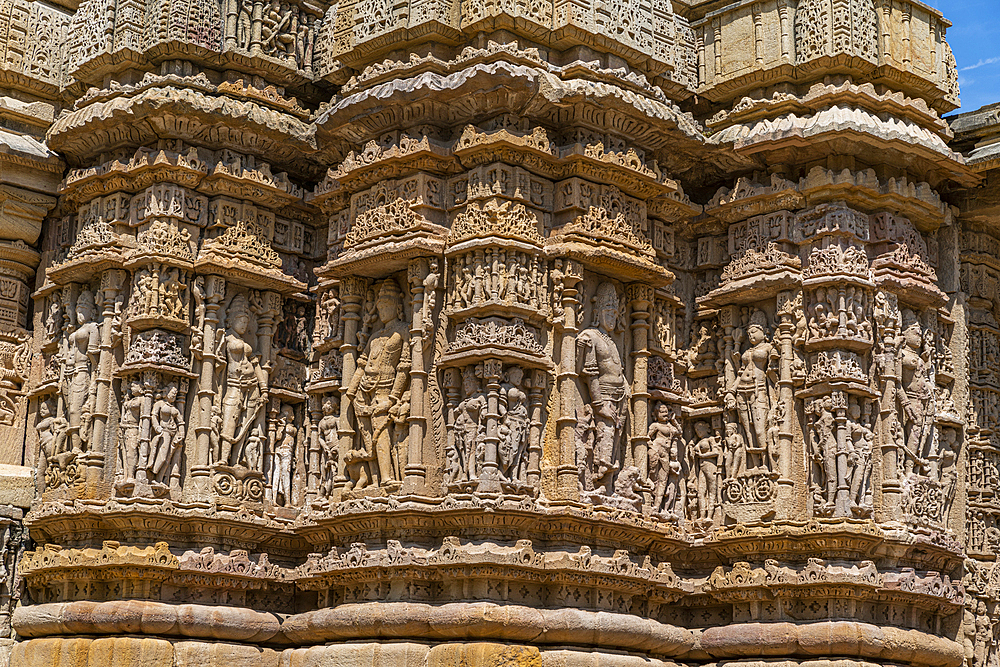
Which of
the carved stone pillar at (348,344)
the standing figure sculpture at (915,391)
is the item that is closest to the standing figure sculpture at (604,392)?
the carved stone pillar at (348,344)

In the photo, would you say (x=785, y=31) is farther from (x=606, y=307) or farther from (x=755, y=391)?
(x=755, y=391)

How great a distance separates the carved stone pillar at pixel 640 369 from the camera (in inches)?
541

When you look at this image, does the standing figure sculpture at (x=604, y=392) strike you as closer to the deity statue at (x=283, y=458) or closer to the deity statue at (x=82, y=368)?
the deity statue at (x=283, y=458)

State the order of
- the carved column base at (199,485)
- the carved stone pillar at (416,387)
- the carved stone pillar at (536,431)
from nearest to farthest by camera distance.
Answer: the carved stone pillar at (536,431)
the carved stone pillar at (416,387)
the carved column base at (199,485)

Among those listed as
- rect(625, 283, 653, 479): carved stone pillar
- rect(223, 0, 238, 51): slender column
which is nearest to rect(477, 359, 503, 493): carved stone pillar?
rect(625, 283, 653, 479): carved stone pillar

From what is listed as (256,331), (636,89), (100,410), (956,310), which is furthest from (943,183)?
(100,410)

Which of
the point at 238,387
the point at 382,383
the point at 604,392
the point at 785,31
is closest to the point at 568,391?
the point at 604,392

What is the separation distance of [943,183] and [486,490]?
19.9 feet

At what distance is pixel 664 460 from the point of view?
555 inches

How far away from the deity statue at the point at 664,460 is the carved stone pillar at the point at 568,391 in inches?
48.5

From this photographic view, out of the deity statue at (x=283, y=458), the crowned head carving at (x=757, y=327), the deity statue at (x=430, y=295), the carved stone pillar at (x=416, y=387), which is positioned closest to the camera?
the carved stone pillar at (x=416, y=387)

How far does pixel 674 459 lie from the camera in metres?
14.2

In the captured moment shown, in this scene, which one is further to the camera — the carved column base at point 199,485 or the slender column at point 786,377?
the slender column at point 786,377

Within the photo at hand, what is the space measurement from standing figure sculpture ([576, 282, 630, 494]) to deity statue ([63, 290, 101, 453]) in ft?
15.9
